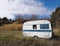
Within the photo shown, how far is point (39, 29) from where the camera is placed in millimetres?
18156

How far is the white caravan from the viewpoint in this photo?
17.6 m

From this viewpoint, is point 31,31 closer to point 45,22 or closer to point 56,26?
point 45,22

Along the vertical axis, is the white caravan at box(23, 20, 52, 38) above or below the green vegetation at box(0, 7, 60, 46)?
above

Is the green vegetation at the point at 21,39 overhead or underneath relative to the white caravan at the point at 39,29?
underneath

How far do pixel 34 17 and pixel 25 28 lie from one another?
31654 millimetres

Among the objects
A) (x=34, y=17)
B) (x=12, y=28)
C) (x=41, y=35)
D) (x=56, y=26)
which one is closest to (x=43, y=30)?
(x=41, y=35)

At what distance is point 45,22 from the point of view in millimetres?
17922

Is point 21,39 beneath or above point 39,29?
beneath

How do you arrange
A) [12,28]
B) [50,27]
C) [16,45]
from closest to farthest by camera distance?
[16,45] < [50,27] < [12,28]

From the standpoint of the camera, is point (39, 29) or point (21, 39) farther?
point (39, 29)

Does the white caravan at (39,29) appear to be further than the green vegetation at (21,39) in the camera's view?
Yes

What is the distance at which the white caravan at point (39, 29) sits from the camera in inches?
695

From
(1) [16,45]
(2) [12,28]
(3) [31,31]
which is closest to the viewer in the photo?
(1) [16,45]

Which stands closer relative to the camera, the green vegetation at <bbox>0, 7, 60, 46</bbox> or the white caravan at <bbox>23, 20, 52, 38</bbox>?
the green vegetation at <bbox>0, 7, 60, 46</bbox>
